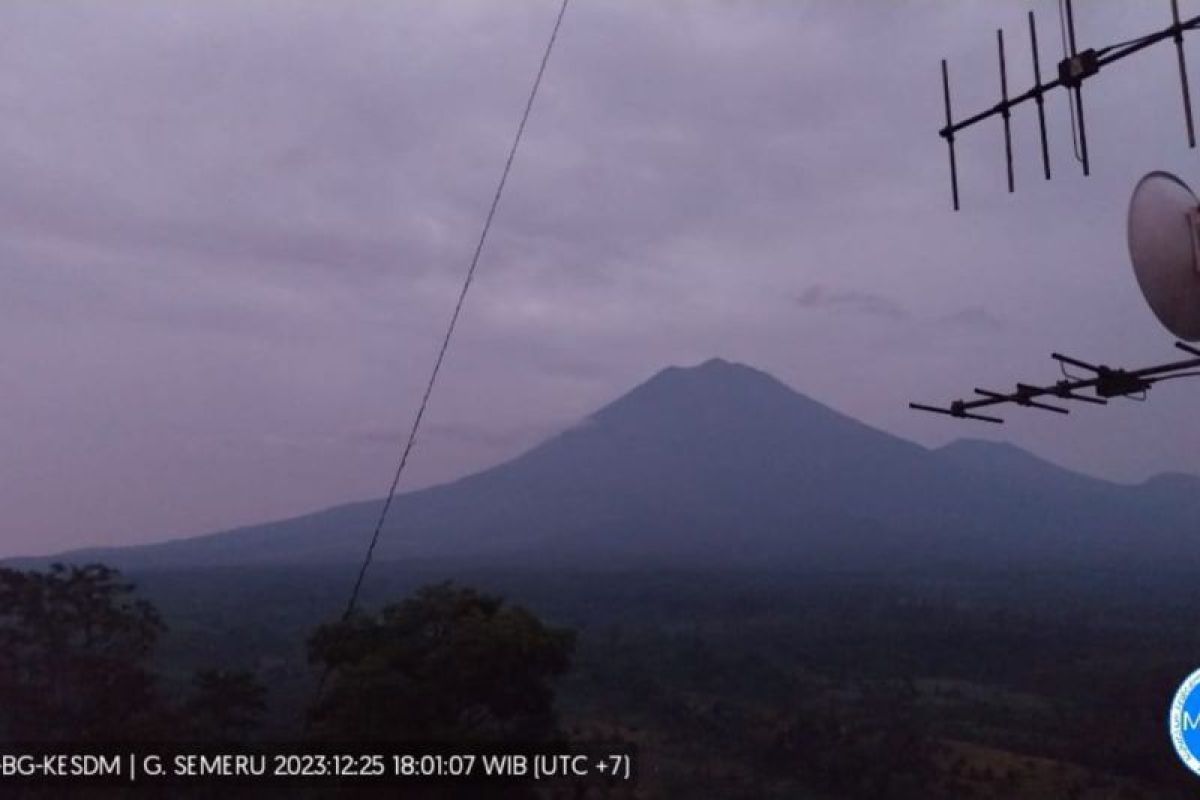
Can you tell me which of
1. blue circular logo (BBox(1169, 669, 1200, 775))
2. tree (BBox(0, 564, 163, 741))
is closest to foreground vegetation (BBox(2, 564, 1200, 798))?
tree (BBox(0, 564, 163, 741))

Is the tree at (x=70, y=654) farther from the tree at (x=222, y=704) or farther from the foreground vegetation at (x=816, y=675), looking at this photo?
the foreground vegetation at (x=816, y=675)

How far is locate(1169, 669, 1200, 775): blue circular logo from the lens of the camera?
21.5 ft

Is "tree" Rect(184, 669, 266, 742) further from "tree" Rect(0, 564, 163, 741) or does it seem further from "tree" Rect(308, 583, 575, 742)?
"tree" Rect(308, 583, 575, 742)

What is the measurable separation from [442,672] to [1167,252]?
1312cm

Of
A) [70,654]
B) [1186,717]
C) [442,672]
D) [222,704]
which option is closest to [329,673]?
[442,672]

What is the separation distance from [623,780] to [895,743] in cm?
1124

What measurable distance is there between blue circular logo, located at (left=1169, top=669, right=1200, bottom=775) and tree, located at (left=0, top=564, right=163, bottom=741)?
17.2 metres

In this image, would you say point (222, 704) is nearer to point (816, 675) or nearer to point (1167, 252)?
point (1167, 252)

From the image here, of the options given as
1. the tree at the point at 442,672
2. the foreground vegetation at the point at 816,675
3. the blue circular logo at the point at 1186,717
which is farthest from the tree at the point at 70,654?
the blue circular logo at the point at 1186,717

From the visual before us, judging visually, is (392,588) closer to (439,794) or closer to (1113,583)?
(1113,583)

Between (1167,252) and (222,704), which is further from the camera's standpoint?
(222,704)

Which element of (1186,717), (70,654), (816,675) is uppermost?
(1186,717)

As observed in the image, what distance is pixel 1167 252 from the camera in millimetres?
4047

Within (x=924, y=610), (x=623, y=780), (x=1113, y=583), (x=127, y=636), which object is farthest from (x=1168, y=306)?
Answer: (x=1113, y=583)
